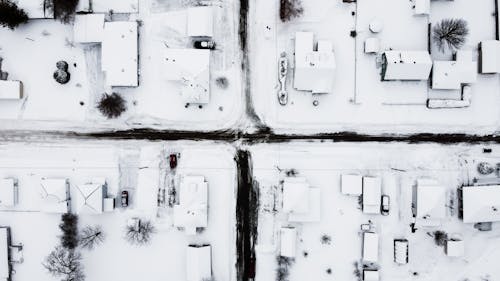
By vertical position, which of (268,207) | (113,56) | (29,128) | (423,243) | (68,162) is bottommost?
(423,243)

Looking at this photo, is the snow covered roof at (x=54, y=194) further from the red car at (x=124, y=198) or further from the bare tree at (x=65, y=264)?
the red car at (x=124, y=198)

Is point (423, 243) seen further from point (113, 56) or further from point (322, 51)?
point (113, 56)

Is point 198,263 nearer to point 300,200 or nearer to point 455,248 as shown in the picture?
point 300,200

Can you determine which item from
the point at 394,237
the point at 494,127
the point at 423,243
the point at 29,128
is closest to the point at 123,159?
the point at 29,128

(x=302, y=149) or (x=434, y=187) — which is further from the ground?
(x=302, y=149)

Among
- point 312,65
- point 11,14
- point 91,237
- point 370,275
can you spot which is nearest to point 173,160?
point 91,237

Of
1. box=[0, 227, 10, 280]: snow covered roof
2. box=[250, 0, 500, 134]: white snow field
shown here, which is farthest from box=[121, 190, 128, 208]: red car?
box=[250, 0, 500, 134]: white snow field

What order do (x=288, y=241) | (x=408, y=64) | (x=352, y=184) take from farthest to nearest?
(x=288, y=241), (x=352, y=184), (x=408, y=64)
